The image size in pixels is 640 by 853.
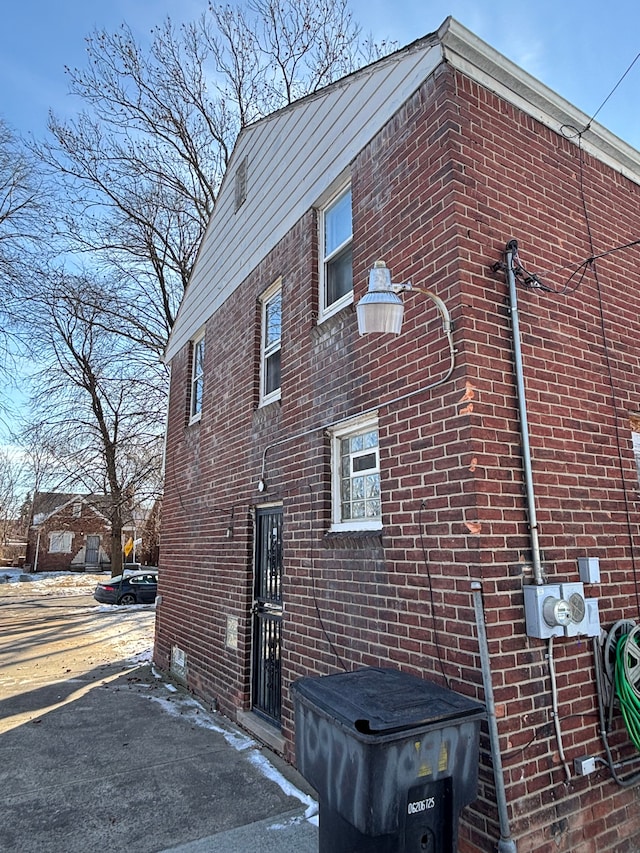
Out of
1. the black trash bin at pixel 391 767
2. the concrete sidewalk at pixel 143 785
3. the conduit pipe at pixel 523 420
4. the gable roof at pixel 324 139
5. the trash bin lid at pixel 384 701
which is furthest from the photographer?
the gable roof at pixel 324 139

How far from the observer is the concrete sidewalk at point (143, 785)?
3.66 metres

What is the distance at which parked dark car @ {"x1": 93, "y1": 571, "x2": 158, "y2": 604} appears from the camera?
21016 millimetres

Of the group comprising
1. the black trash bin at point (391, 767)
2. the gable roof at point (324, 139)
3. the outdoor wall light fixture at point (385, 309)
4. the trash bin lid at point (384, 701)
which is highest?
the gable roof at point (324, 139)

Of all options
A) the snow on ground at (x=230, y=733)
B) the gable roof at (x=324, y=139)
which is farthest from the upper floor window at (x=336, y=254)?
the snow on ground at (x=230, y=733)

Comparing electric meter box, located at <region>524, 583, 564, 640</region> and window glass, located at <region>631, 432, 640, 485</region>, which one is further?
window glass, located at <region>631, 432, 640, 485</region>

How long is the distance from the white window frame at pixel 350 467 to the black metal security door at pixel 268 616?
116 centimetres

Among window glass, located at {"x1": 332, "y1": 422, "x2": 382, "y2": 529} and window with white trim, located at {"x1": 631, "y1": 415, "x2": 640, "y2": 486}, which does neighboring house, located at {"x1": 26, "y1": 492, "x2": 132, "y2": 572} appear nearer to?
window glass, located at {"x1": 332, "y1": 422, "x2": 382, "y2": 529}

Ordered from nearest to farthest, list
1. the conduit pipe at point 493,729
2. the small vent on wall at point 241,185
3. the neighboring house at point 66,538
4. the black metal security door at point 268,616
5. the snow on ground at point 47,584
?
the conduit pipe at point 493,729, the black metal security door at point 268,616, the small vent on wall at point 241,185, the snow on ground at point 47,584, the neighboring house at point 66,538

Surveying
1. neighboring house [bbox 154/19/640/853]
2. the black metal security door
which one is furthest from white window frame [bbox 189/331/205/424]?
the black metal security door

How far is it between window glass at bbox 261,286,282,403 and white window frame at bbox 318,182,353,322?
102 centimetres

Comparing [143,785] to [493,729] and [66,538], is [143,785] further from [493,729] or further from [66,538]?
[66,538]

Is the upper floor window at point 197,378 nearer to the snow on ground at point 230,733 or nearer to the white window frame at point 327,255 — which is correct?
the white window frame at point 327,255

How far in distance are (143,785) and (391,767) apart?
3275mm

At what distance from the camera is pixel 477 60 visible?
400 centimetres
